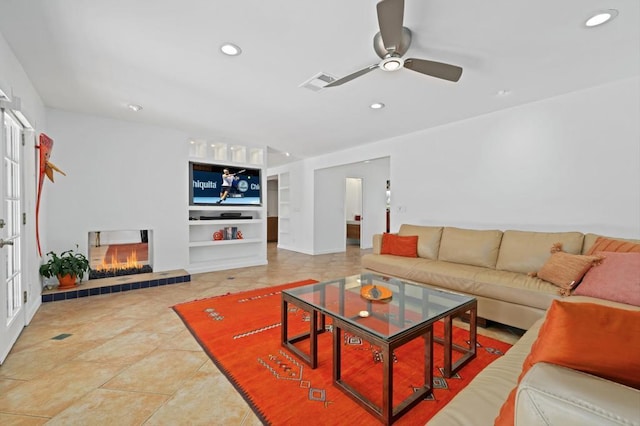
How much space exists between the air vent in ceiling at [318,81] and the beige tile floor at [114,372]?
2.62 meters

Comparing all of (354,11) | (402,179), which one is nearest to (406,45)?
(354,11)

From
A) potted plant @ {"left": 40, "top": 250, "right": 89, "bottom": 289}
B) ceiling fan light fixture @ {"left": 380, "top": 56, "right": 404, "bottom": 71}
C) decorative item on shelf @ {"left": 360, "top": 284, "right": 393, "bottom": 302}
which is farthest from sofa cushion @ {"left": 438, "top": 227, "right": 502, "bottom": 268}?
Answer: potted plant @ {"left": 40, "top": 250, "right": 89, "bottom": 289}

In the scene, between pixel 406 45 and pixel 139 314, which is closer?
pixel 406 45

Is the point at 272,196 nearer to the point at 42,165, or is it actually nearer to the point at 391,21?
the point at 42,165

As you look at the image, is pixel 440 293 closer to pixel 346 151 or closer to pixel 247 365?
pixel 247 365

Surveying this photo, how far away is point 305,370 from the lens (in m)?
2.01

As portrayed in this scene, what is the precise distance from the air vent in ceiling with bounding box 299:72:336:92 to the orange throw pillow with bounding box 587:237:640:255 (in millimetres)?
2855

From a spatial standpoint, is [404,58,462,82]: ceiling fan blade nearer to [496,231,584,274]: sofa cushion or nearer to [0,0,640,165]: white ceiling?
[0,0,640,165]: white ceiling

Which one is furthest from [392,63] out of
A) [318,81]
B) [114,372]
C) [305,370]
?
[114,372]

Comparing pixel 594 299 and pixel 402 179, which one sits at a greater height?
pixel 402 179

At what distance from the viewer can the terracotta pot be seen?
363cm

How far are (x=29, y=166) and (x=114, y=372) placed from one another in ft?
8.15

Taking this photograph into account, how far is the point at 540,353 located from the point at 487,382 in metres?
0.57

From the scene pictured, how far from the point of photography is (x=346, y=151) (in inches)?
238
